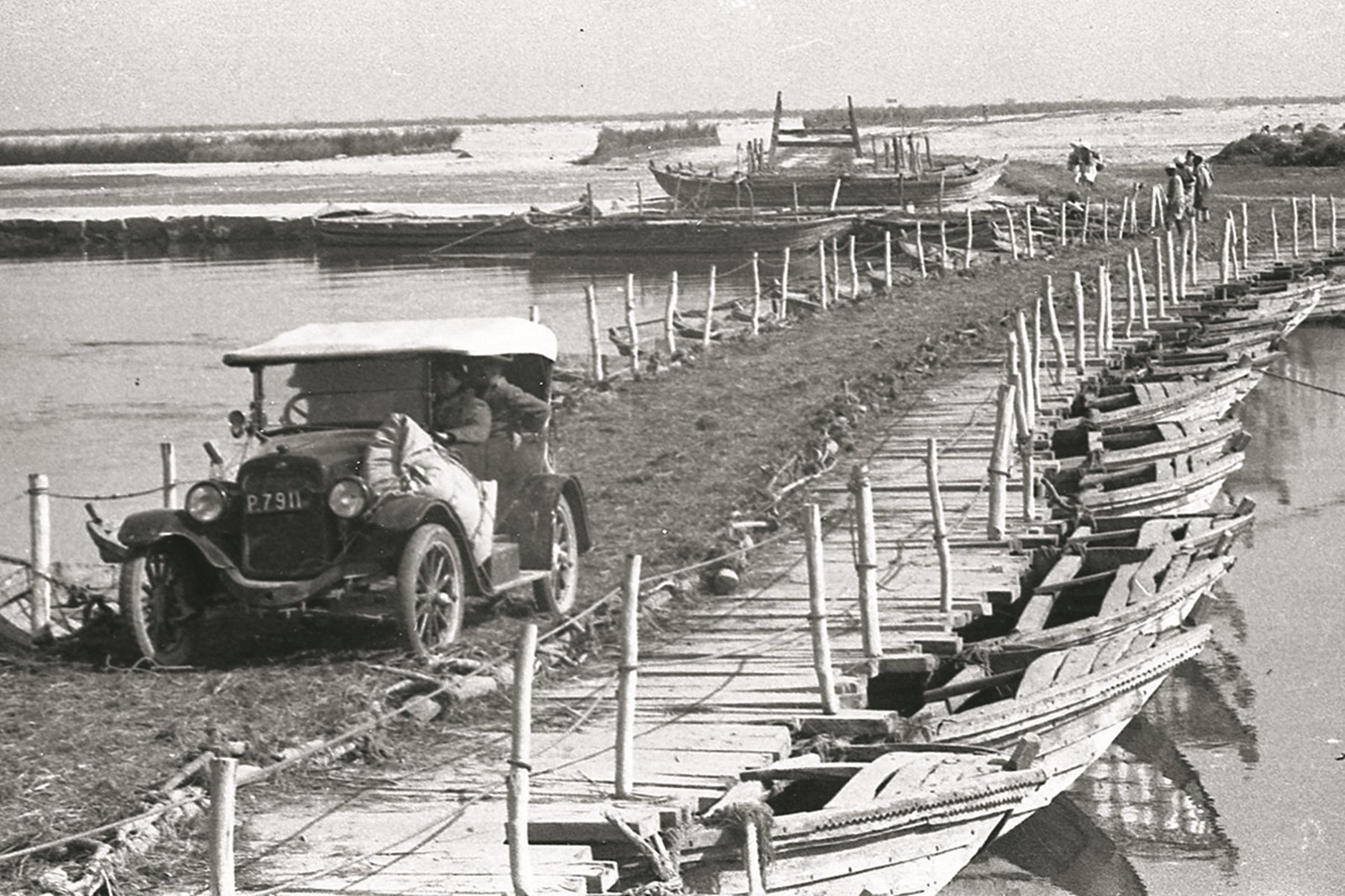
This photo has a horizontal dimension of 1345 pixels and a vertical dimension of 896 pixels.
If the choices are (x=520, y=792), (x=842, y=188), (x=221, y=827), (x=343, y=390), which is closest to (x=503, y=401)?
(x=343, y=390)

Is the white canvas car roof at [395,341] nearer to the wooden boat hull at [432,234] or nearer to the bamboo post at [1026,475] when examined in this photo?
the bamboo post at [1026,475]

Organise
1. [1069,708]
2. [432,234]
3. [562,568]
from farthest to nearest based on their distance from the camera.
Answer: [432,234], [562,568], [1069,708]

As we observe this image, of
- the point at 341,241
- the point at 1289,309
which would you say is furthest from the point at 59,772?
the point at 341,241

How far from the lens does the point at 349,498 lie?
10.8 metres

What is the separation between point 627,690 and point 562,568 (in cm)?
365

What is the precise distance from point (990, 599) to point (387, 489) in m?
4.35

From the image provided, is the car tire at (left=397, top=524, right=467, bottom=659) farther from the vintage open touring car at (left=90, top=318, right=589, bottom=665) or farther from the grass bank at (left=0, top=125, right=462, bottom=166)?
the grass bank at (left=0, top=125, right=462, bottom=166)

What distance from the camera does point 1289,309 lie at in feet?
97.5

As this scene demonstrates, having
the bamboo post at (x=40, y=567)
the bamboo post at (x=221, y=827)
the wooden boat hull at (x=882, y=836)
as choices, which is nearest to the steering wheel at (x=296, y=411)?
A: the bamboo post at (x=40, y=567)

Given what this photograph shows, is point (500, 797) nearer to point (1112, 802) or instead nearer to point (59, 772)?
point (59, 772)

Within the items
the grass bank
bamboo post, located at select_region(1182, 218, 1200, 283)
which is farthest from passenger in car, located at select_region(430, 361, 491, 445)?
the grass bank

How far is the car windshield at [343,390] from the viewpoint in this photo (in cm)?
1176

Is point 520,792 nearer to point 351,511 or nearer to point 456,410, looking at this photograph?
point 351,511

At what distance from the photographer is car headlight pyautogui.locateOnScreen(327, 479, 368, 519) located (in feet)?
A: 35.5
